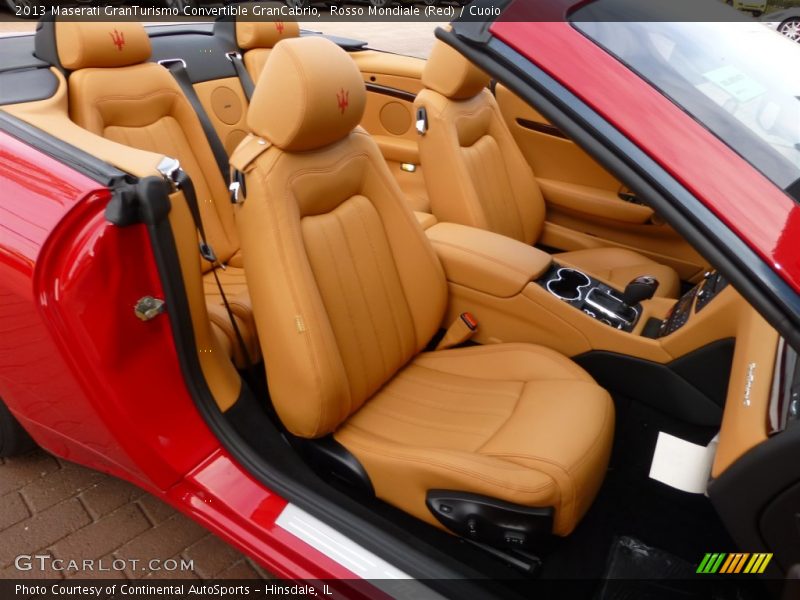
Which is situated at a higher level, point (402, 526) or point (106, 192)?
point (106, 192)

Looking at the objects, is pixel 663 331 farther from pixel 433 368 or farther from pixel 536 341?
pixel 433 368

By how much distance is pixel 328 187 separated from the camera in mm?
1582

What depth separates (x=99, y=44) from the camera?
6.70ft

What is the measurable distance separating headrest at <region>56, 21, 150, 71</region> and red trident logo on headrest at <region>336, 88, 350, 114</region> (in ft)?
3.38

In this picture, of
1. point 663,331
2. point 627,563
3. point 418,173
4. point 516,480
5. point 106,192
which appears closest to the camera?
point 106,192

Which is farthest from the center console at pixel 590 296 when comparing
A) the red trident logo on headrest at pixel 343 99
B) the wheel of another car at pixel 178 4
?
the wheel of another car at pixel 178 4

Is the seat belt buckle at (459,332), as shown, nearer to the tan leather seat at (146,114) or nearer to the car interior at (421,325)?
the car interior at (421,325)

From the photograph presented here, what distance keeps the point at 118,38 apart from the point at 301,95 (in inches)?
42.4

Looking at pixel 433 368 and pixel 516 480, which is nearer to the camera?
pixel 516 480

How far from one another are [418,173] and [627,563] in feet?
7.66

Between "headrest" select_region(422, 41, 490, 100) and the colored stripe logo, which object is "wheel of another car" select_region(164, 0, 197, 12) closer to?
"headrest" select_region(422, 41, 490, 100)

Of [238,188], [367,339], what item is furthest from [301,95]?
[367,339]

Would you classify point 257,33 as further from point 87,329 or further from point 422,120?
point 87,329

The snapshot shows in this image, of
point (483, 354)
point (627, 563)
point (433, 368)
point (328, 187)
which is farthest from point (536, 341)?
point (328, 187)
